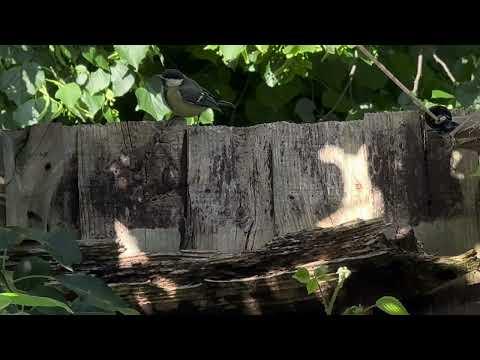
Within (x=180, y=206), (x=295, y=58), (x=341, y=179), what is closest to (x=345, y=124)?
(x=341, y=179)

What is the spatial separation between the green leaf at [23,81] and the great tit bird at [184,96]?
461 millimetres

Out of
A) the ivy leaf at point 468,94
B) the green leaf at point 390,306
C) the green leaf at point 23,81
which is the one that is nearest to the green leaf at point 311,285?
the green leaf at point 390,306

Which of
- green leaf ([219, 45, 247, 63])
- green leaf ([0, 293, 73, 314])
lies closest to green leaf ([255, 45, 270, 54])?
green leaf ([219, 45, 247, 63])

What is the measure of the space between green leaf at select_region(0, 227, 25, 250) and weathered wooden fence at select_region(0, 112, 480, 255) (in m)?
0.36

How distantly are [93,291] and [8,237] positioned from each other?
20 cm

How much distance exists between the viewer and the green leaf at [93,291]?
161 cm

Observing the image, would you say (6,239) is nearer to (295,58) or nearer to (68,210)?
(68,210)

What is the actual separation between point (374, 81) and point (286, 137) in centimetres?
Result: 174

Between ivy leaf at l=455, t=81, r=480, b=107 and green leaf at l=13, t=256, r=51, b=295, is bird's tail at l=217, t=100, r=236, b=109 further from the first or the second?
green leaf at l=13, t=256, r=51, b=295

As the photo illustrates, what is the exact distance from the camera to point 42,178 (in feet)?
7.05

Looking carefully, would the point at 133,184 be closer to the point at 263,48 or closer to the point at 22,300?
the point at 22,300

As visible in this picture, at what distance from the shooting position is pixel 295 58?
3.53 metres

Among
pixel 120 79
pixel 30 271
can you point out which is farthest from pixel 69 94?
pixel 30 271

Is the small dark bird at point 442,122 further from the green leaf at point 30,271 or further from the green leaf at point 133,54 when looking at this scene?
the green leaf at point 133,54
